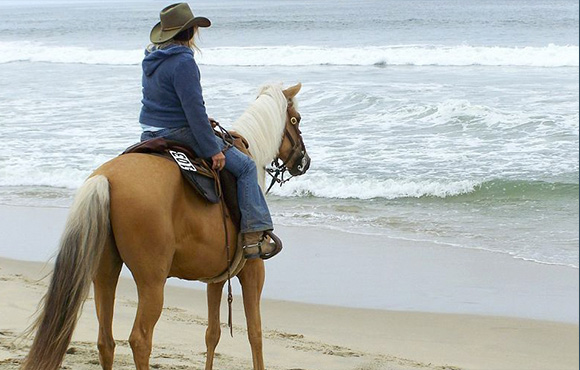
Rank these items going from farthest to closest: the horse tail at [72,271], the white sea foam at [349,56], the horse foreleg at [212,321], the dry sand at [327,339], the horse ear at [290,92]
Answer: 1. the white sea foam at [349,56]
2. the dry sand at [327,339]
3. the horse ear at [290,92]
4. the horse foreleg at [212,321]
5. the horse tail at [72,271]

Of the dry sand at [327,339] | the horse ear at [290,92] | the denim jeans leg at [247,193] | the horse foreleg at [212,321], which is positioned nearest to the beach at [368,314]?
the dry sand at [327,339]

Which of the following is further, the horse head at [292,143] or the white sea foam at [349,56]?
the white sea foam at [349,56]

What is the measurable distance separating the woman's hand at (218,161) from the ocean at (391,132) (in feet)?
8.76

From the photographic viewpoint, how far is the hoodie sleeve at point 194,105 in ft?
14.1

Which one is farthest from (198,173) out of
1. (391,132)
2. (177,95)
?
(391,132)

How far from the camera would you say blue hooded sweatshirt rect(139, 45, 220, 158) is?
4320 mm

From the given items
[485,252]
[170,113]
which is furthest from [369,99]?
[170,113]

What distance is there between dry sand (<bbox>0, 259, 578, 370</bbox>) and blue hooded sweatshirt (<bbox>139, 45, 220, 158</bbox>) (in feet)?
5.19

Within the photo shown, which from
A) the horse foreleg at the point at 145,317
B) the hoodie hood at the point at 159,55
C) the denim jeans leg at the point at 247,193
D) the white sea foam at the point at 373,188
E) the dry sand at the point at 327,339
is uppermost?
the hoodie hood at the point at 159,55

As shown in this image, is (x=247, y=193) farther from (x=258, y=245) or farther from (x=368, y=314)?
(x=368, y=314)

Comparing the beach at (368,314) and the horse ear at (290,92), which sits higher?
the horse ear at (290,92)

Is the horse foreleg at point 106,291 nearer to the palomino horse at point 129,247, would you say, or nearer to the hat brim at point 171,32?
the palomino horse at point 129,247

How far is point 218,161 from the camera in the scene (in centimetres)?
444

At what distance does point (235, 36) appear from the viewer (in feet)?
153
